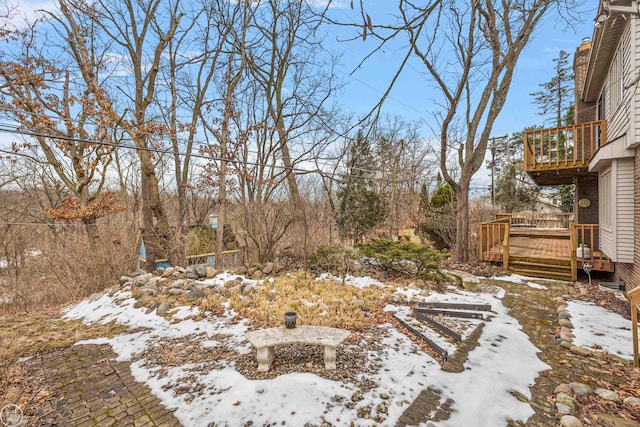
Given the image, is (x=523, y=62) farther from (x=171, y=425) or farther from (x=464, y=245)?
(x=171, y=425)

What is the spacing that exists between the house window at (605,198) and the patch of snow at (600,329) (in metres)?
2.61

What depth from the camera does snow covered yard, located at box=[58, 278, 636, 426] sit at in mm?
2484

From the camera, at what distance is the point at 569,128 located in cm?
798

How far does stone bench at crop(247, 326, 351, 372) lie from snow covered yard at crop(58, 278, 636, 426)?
124 mm

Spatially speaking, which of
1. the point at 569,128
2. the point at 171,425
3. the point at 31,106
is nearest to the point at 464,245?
the point at 569,128

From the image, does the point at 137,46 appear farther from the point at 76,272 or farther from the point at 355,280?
the point at 355,280

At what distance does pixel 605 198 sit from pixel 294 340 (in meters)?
8.57

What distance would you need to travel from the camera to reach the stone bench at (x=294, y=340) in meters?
3.06

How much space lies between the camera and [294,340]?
3.15 meters

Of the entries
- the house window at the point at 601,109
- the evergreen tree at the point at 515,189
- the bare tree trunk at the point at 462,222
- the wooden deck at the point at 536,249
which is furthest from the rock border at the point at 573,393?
the evergreen tree at the point at 515,189

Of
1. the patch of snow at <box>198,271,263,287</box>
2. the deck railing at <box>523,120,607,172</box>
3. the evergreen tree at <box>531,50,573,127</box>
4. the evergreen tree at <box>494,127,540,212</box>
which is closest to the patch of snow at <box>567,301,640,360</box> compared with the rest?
the deck railing at <box>523,120,607,172</box>

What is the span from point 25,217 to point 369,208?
1640 centimetres

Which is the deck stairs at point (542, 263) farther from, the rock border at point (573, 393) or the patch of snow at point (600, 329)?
the rock border at point (573, 393)

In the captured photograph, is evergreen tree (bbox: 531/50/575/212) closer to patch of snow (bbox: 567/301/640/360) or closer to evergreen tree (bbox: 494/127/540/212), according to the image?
evergreen tree (bbox: 494/127/540/212)
